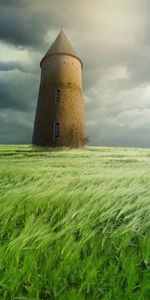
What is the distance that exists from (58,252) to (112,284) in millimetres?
552

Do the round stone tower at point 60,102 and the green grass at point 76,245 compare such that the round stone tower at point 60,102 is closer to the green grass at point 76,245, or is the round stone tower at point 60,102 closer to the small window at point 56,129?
the small window at point 56,129

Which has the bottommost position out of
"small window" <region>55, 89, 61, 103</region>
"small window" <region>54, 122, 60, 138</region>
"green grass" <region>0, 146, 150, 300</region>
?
"green grass" <region>0, 146, 150, 300</region>

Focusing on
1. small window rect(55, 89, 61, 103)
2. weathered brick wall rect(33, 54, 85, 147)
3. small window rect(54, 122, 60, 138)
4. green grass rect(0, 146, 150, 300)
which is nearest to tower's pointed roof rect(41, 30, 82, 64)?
weathered brick wall rect(33, 54, 85, 147)

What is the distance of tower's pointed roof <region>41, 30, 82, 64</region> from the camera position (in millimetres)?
29898

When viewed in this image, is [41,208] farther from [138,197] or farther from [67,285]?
[67,285]

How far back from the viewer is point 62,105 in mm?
28672

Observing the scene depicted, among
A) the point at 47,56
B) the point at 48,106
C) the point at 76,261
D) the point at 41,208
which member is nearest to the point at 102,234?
the point at 76,261

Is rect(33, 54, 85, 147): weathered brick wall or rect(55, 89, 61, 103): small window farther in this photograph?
rect(55, 89, 61, 103): small window

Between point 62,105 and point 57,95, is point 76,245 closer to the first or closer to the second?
point 62,105

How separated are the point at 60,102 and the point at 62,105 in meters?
0.38

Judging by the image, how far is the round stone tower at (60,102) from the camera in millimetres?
28250

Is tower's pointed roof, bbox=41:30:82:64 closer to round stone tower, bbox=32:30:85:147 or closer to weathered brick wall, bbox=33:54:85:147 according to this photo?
round stone tower, bbox=32:30:85:147

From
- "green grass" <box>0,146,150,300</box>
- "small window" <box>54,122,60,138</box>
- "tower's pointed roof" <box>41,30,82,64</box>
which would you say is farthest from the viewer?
"tower's pointed roof" <box>41,30,82,64</box>

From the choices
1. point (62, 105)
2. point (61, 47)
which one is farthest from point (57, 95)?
point (61, 47)
